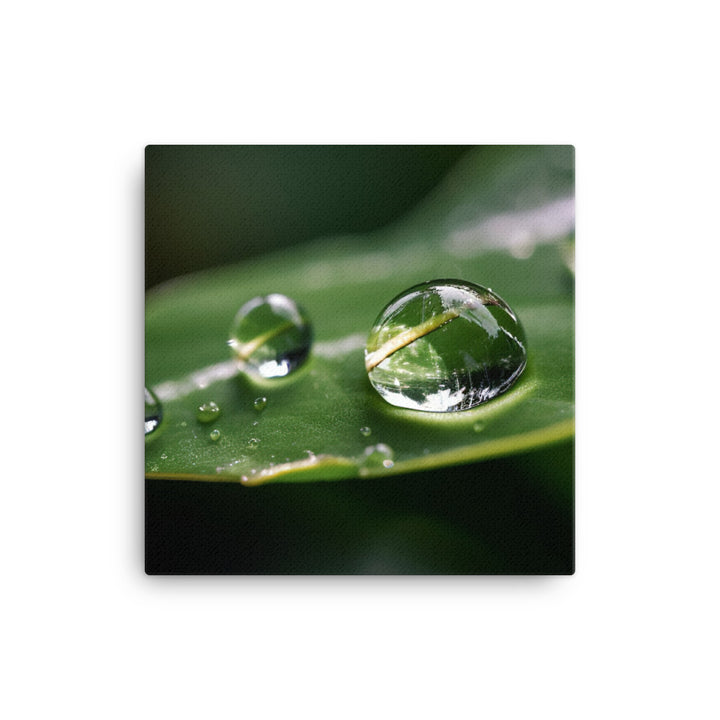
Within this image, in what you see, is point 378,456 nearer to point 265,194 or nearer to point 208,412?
point 208,412

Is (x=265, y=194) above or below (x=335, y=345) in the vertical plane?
above

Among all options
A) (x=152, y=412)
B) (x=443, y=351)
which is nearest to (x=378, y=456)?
(x=443, y=351)

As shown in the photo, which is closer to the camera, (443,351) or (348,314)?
(443,351)

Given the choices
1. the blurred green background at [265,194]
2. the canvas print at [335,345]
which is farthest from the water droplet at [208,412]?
the blurred green background at [265,194]

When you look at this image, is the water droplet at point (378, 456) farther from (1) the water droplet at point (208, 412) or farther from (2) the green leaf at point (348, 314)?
(1) the water droplet at point (208, 412)

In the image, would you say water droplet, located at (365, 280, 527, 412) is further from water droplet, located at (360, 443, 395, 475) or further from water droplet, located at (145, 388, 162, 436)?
water droplet, located at (145, 388, 162, 436)
